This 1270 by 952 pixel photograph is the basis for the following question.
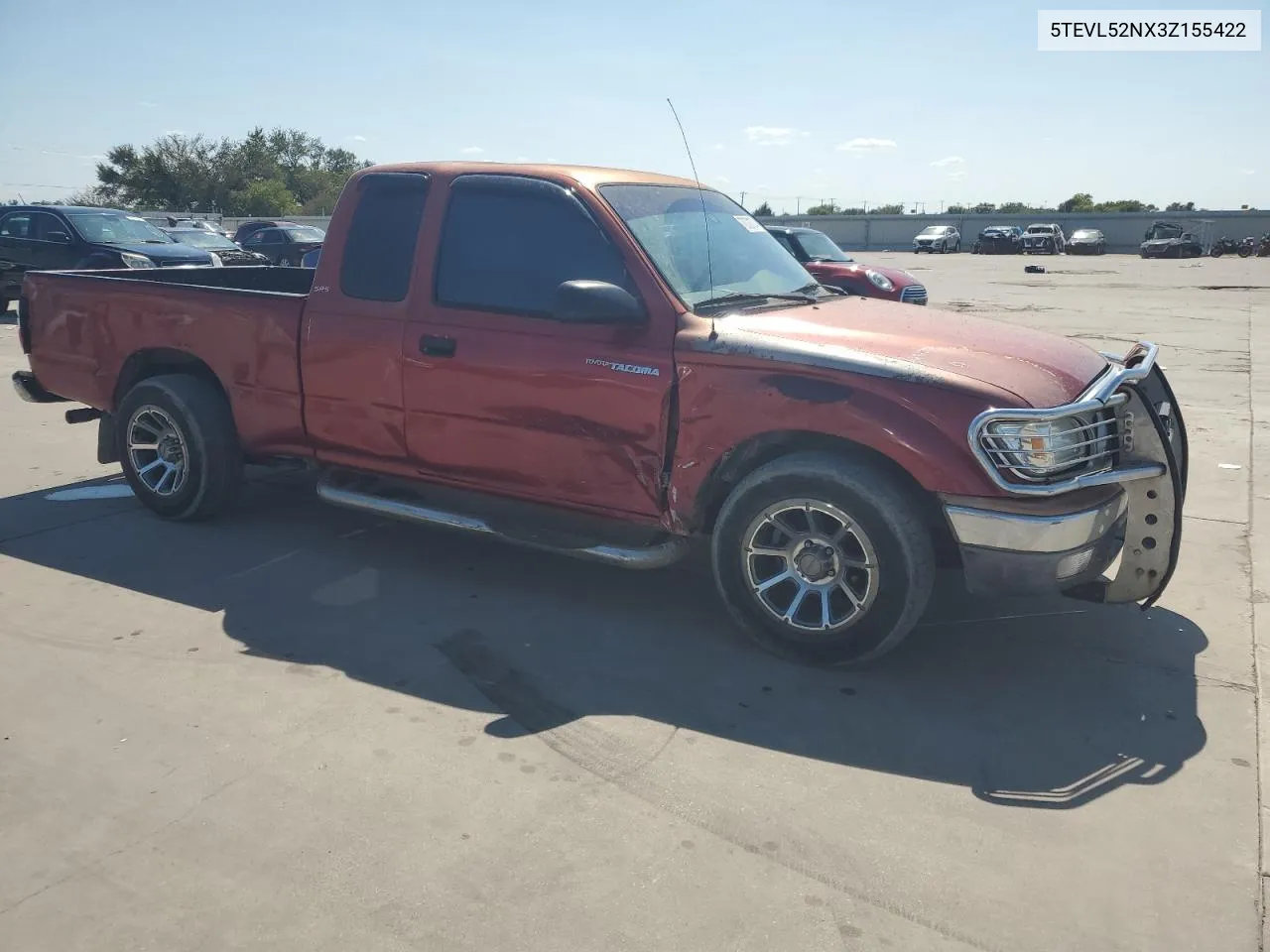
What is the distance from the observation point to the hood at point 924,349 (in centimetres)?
389

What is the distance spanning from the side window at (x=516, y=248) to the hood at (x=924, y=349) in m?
0.68

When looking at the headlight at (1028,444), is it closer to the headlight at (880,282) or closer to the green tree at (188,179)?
the headlight at (880,282)

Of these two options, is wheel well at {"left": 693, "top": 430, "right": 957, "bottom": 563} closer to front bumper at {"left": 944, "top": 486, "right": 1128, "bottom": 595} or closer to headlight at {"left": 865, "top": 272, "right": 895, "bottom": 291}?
front bumper at {"left": 944, "top": 486, "right": 1128, "bottom": 595}

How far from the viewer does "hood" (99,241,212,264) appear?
1567 cm

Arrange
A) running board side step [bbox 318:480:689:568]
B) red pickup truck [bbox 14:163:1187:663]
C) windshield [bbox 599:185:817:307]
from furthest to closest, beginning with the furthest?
windshield [bbox 599:185:817:307] < running board side step [bbox 318:480:689:568] < red pickup truck [bbox 14:163:1187:663]

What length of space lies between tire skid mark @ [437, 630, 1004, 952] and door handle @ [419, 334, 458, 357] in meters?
1.29

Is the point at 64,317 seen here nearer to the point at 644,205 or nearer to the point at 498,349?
the point at 498,349

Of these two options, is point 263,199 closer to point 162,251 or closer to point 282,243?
point 282,243

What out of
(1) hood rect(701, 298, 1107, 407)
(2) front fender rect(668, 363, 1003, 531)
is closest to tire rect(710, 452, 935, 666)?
(2) front fender rect(668, 363, 1003, 531)

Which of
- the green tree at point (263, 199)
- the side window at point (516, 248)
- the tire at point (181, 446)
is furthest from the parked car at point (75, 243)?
the green tree at point (263, 199)

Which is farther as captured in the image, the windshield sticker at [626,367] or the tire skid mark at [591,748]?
the windshield sticker at [626,367]

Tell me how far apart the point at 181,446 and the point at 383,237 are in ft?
5.99

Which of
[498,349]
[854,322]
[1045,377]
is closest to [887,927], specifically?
[1045,377]

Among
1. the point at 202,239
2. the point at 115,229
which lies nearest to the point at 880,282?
the point at 115,229
